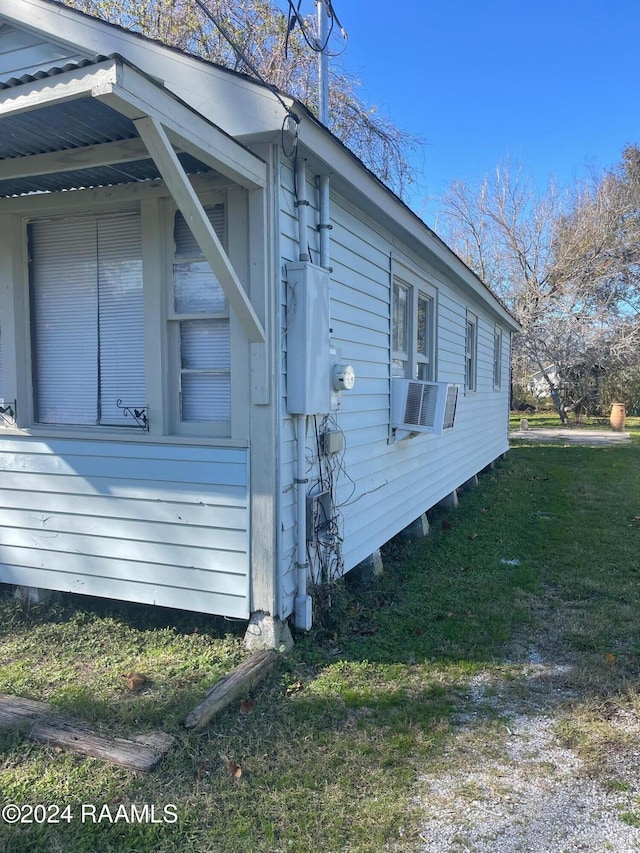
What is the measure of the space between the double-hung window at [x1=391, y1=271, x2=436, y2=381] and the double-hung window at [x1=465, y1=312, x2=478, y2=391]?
1.96 m

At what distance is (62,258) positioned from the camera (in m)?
3.80

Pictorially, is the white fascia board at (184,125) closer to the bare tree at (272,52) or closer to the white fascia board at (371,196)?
the white fascia board at (371,196)

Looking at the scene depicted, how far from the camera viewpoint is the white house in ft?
10.2

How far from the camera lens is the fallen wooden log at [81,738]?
7.64 ft

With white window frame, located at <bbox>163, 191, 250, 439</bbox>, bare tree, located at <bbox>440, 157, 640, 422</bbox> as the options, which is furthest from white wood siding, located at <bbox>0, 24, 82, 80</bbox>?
bare tree, located at <bbox>440, 157, 640, 422</bbox>

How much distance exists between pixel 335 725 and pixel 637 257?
2309cm

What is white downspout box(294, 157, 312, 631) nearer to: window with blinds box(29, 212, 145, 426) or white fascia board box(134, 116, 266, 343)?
white fascia board box(134, 116, 266, 343)

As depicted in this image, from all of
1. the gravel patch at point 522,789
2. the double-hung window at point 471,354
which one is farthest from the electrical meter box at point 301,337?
the double-hung window at point 471,354

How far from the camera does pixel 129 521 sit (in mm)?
3578

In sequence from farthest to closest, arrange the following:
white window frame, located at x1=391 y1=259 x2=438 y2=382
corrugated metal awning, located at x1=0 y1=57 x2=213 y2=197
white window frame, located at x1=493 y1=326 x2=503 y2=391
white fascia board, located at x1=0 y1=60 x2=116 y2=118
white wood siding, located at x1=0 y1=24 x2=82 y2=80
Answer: white window frame, located at x1=493 y1=326 x2=503 y2=391, white window frame, located at x1=391 y1=259 x2=438 y2=382, white wood siding, located at x1=0 y1=24 x2=82 y2=80, corrugated metal awning, located at x1=0 y1=57 x2=213 y2=197, white fascia board, located at x1=0 y1=60 x2=116 y2=118

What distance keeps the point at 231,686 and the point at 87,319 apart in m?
2.35

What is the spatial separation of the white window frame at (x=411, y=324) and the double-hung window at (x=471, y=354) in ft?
6.38

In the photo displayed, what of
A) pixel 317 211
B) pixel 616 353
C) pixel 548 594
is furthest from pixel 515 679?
pixel 616 353

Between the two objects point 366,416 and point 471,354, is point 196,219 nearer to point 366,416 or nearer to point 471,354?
point 366,416
